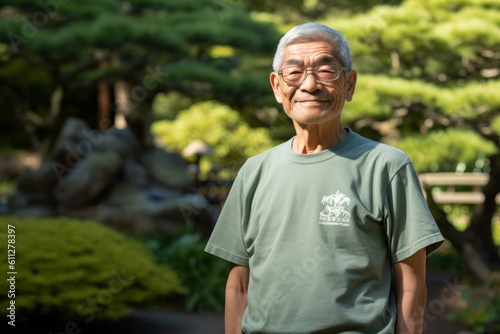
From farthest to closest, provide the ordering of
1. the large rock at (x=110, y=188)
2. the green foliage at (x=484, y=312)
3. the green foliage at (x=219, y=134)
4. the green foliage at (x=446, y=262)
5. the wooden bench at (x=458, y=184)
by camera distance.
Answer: the green foliage at (x=219, y=134) → the wooden bench at (x=458, y=184) → the green foliage at (x=446, y=262) → the large rock at (x=110, y=188) → the green foliage at (x=484, y=312)

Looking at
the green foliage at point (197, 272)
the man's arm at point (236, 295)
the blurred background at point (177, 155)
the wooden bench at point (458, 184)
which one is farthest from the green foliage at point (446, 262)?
the man's arm at point (236, 295)

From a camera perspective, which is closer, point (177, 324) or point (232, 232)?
point (232, 232)

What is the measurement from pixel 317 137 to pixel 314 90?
0.10 m

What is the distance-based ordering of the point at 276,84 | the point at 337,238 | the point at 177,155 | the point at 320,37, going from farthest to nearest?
the point at 177,155 → the point at 276,84 → the point at 320,37 → the point at 337,238

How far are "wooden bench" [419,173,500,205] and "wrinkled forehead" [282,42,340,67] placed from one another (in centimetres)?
1094

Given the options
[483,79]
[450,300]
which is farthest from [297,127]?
[483,79]

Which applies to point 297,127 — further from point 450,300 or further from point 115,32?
point 115,32

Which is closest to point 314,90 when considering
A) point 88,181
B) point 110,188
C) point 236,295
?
point 236,295

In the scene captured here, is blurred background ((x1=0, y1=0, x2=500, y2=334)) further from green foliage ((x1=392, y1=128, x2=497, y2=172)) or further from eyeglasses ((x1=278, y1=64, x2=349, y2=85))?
eyeglasses ((x1=278, y1=64, x2=349, y2=85))

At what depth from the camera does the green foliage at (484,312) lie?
6.82 metres

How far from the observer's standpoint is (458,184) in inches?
542

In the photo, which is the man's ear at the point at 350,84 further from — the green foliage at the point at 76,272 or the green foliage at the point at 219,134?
the green foliage at the point at 219,134

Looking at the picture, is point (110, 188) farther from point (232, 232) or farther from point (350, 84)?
point (350, 84)

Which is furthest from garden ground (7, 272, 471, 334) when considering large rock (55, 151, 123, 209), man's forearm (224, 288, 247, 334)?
man's forearm (224, 288, 247, 334)
